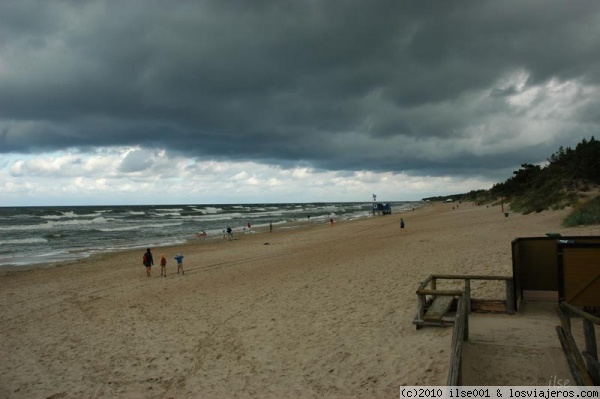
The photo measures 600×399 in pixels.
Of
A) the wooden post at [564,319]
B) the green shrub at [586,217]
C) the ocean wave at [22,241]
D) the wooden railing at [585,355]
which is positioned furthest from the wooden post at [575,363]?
the ocean wave at [22,241]

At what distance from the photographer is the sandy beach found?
23.7ft

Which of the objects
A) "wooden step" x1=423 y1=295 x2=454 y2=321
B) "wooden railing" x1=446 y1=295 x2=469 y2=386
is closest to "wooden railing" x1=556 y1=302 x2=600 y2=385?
"wooden railing" x1=446 y1=295 x2=469 y2=386

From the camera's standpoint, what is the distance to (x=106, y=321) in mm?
12156

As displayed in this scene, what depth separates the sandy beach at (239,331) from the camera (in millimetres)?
7215

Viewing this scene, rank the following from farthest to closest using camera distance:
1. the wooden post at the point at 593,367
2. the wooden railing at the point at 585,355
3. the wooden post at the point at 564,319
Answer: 1. the wooden post at the point at 564,319
2. the wooden post at the point at 593,367
3. the wooden railing at the point at 585,355

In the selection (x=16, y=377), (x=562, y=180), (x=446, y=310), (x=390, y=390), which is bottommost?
(x=16, y=377)

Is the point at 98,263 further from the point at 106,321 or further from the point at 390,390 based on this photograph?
the point at 390,390

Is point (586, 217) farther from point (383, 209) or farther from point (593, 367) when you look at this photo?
point (383, 209)

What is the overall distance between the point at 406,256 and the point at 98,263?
62.3ft

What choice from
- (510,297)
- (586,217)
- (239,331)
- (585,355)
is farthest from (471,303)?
(586,217)

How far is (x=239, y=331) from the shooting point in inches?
397

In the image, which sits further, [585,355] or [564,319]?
[564,319]

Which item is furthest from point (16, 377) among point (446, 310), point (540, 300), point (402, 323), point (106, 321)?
point (540, 300)

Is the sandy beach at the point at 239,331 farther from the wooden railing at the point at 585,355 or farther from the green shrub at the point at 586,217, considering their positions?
the wooden railing at the point at 585,355
